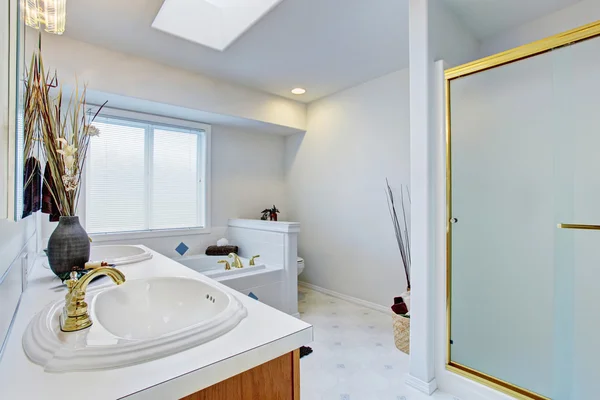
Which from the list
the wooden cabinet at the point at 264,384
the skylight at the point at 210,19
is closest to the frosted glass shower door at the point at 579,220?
the wooden cabinet at the point at 264,384

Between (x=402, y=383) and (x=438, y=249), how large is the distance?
34.3 inches

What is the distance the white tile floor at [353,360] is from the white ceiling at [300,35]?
2420mm

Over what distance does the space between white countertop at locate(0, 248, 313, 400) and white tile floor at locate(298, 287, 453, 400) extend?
1249 mm

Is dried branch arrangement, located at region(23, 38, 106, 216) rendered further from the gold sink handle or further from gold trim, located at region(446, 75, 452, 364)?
the gold sink handle

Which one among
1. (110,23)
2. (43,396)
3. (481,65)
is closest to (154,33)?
(110,23)

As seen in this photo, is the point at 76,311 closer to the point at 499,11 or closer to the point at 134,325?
the point at 134,325

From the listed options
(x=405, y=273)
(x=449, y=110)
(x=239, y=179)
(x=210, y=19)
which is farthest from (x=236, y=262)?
(x=449, y=110)

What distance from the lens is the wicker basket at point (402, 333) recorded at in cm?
224

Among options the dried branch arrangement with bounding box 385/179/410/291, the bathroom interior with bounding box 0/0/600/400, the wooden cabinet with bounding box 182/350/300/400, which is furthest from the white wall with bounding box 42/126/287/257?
the wooden cabinet with bounding box 182/350/300/400

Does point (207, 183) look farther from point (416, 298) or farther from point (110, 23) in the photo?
point (416, 298)

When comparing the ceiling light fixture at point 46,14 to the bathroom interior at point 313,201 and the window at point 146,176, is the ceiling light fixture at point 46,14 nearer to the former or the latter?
the bathroom interior at point 313,201

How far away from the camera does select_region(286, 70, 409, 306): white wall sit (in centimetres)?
306

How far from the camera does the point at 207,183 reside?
12.1 feet

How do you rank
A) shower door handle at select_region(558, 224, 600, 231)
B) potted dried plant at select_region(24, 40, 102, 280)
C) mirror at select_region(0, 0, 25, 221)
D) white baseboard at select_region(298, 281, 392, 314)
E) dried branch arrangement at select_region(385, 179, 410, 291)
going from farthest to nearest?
white baseboard at select_region(298, 281, 392, 314) → dried branch arrangement at select_region(385, 179, 410, 291) → shower door handle at select_region(558, 224, 600, 231) → potted dried plant at select_region(24, 40, 102, 280) → mirror at select_region(0, 0, 25, 221)
